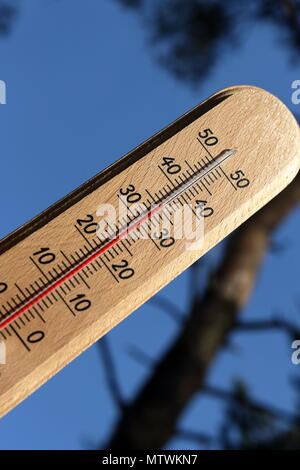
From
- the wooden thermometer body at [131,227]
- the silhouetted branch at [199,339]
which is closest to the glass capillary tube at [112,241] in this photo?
the wooden thermometer body at [131,227]

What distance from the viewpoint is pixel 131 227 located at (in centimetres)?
101

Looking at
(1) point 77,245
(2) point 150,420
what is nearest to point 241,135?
(1) point 77,245

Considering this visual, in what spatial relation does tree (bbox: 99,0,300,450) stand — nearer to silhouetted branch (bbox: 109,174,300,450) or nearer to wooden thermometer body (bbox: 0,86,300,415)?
silhouetted branch (bbox: 109,174,300,450)

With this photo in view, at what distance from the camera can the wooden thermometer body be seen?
0.94m

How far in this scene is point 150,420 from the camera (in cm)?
201

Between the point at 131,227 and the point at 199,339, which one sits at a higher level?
the point at 199,339

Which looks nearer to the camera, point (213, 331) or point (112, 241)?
point (112, 241)

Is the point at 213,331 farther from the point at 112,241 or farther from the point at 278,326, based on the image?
the point at 112,241

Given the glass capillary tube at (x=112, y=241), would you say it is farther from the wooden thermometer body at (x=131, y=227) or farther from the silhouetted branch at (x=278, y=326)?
the silhouetted branch at (x=278, y=326)

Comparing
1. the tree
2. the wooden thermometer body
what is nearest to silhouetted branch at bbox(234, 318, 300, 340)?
the tree

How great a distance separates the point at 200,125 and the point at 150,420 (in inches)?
46.9

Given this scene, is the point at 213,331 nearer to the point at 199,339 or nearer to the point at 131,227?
the point at 199,339

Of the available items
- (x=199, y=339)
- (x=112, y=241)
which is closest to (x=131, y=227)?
(x=112, y=241)
